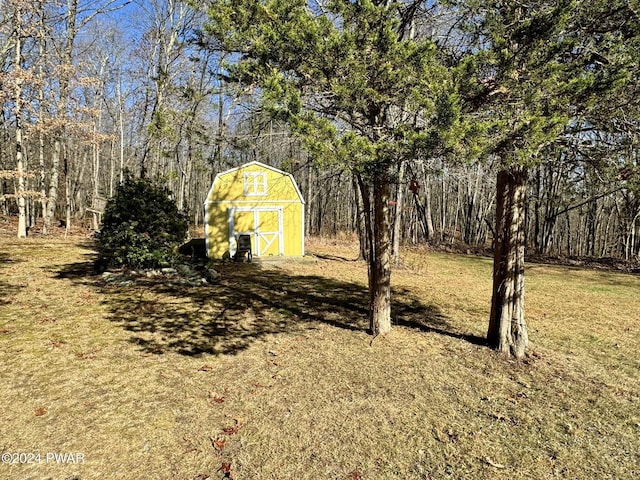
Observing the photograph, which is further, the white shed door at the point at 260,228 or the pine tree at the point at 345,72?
the white shed door at the point at 260,228

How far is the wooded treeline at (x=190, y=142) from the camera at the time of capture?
4715 mm

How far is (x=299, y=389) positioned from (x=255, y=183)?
10589mm

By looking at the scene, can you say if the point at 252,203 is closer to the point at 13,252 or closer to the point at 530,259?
the point at 13,252

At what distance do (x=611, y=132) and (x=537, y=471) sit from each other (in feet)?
12.7

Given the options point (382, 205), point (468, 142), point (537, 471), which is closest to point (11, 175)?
point (382, 205)

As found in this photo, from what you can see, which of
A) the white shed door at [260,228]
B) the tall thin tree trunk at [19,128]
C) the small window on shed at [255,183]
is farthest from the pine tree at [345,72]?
the white shed door at [260,228]

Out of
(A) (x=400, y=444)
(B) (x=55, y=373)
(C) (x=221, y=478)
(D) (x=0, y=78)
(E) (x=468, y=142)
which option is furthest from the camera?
(D) (x=0, y=78)

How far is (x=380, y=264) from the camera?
559 centimetres

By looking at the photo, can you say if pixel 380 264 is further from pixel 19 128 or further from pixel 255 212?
pixel 19 128

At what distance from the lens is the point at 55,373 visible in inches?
167

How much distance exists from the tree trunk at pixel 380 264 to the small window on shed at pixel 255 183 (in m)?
8.80

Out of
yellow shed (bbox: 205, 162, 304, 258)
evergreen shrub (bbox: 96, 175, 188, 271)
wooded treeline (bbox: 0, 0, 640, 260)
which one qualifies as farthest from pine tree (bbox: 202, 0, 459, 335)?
yellow shed (bbox: 205, 162, 304, 258)

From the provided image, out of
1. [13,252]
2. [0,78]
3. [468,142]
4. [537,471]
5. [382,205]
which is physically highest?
[0,78]

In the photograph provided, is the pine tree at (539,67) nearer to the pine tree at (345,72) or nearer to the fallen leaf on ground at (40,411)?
the pine tree at (345,72)
